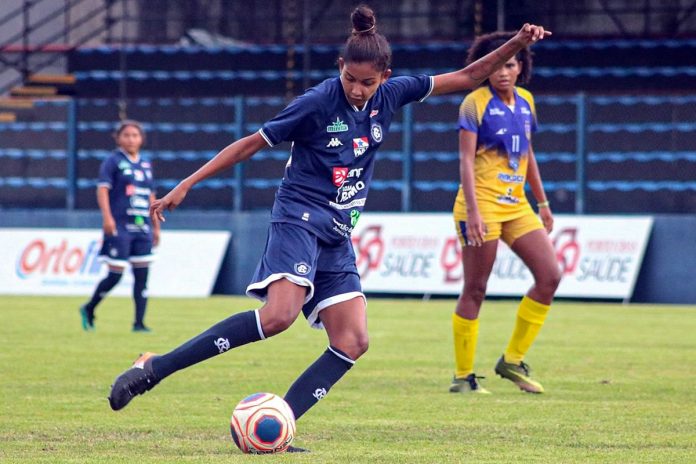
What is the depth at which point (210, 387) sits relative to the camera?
30.0 ft

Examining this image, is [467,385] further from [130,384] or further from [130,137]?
[130,137]

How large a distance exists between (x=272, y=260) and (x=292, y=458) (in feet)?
2.91

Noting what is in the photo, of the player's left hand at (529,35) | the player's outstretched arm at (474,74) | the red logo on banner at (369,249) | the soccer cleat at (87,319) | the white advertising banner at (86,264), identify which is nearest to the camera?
the player's left hand at (529,35)

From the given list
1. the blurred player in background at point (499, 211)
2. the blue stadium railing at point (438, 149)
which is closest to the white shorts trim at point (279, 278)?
the blurred player in background at point (499, 211)

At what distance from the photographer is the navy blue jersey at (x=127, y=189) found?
14758mm

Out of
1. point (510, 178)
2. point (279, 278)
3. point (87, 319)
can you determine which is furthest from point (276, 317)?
point (87, 319)

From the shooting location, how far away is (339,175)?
21.1 feet

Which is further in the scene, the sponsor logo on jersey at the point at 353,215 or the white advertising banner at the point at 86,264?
the white advertising banner at the point at 86,264

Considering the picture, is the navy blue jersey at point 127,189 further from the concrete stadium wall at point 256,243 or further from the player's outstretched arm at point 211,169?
the player's outstretched arm at point 211,169

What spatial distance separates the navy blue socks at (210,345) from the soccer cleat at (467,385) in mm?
2875

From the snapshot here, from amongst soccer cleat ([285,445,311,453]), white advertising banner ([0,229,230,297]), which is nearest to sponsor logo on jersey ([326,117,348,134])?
soccer cleat ([285,445,311,453])

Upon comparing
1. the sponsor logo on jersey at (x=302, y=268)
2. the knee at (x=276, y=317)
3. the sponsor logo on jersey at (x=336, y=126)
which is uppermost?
the sponsor logo on jersey at (x=336, y=126)

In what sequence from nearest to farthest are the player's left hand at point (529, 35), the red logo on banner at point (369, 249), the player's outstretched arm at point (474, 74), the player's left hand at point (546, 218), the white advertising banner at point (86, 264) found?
the player's left hand at point (529, 35) → the player's outstretched arm at point (474, 74) → the player's left hand at point (546, 218) → the red logo on banner at point (369, 249) → the white advertising banner at point (86, 264)

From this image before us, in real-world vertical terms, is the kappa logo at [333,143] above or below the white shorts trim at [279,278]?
above
